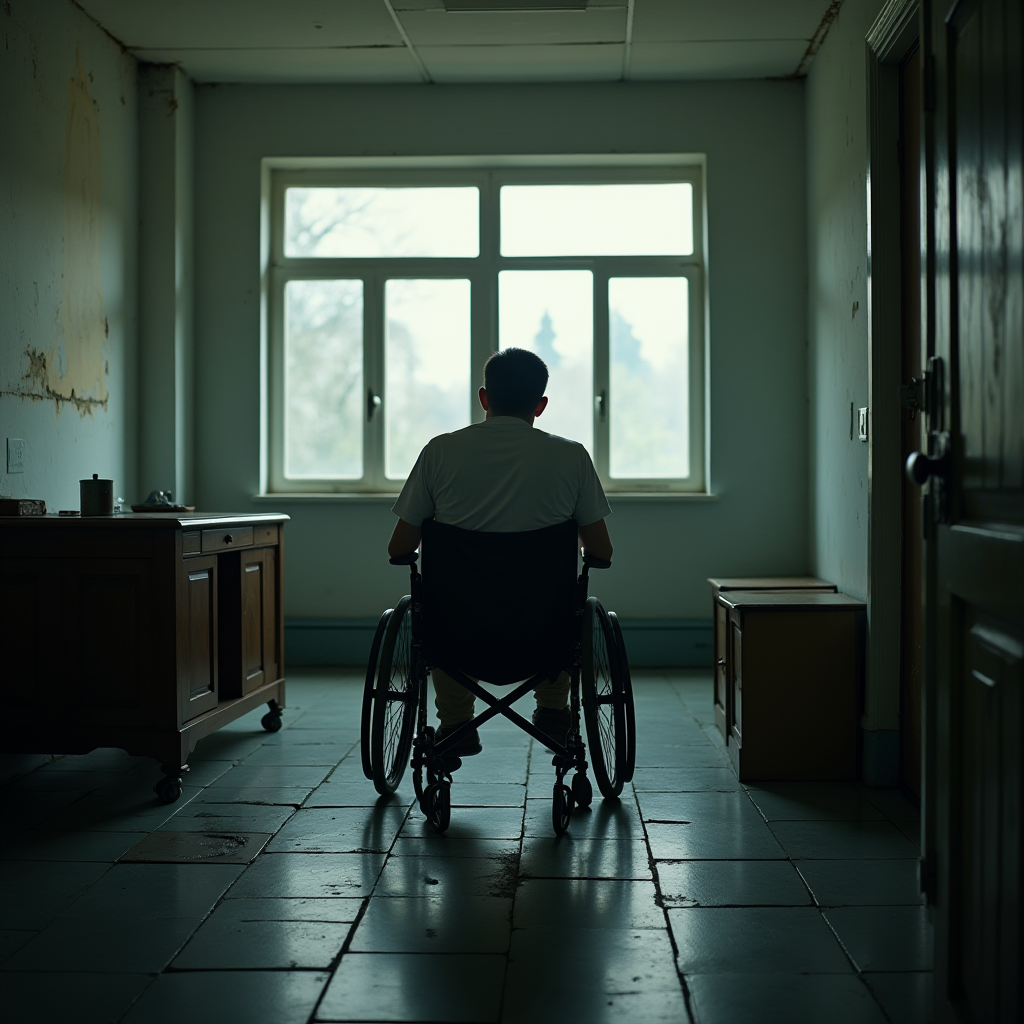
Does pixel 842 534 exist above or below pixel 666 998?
above

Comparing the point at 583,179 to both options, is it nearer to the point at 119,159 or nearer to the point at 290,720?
the point at 119,159

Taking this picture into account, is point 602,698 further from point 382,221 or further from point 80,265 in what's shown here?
point 382,221

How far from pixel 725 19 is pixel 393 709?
3.17 metres

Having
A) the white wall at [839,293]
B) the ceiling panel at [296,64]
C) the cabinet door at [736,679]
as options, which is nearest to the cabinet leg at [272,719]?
the cabinet door at [736,679]

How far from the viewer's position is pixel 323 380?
5.48 meters

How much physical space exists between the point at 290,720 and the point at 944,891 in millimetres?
2938

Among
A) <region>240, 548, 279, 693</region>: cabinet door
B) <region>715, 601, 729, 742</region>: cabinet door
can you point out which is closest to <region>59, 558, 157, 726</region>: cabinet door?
<region>240, 548, 279, 693</region>: cabinet door

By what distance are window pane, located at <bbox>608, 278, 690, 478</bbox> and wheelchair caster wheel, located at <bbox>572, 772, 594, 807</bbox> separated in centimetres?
274

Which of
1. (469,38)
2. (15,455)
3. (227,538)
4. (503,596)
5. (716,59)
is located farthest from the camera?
(716,59)

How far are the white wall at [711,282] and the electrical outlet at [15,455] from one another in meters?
1.61

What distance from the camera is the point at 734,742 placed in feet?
11.2

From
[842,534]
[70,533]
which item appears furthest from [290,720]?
[842,534]

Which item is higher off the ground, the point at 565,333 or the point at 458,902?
the point at 565,333

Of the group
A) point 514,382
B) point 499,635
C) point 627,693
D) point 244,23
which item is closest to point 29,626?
point 499,635
